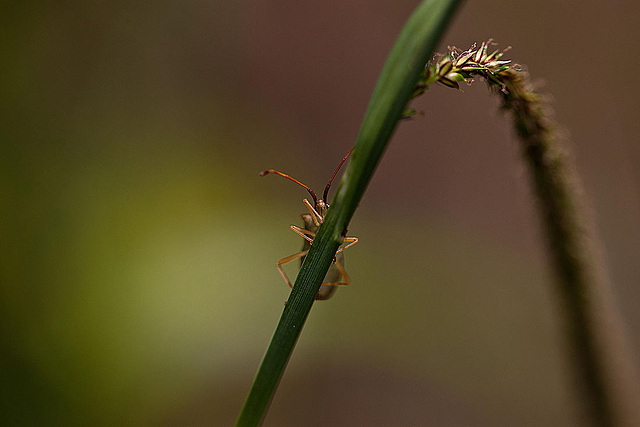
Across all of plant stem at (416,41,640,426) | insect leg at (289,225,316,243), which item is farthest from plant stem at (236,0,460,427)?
insect leg at (289,225,316,243)

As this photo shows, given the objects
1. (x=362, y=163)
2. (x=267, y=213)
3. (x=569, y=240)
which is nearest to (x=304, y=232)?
(x=569, y=240)

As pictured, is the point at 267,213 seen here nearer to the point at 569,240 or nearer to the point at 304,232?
the point at 304,232

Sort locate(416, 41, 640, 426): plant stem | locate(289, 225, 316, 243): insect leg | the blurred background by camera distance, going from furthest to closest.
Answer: the blurred background
locate(289, 225, 316, 243): insect leg
locate(416, 41, 640, 426): plant stem

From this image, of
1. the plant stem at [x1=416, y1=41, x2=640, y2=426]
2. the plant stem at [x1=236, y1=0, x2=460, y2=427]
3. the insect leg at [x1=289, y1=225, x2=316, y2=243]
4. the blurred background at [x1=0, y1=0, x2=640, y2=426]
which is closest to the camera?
the plant stem at [x1=236, y1=0, x2=460, y2=427]

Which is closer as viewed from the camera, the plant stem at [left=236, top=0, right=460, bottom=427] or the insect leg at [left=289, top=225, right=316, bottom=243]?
the plant stem at [left=236, top=0, right=460, bottom=427]

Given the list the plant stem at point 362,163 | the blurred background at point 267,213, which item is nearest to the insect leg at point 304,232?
the blurred background at point 267,213

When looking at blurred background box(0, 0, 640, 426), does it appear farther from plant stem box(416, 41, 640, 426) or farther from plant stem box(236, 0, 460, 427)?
plant stem box(236, 0, 460, 427)

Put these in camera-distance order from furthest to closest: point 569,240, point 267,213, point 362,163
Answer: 1. point 267,213
2. point 569,240
3. point 362,163

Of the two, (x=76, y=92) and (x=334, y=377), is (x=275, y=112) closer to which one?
(x=76, y=92)
